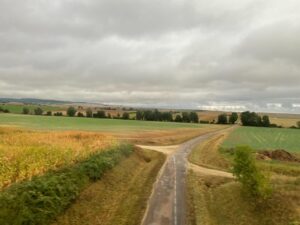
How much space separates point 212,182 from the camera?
31953 millimetres

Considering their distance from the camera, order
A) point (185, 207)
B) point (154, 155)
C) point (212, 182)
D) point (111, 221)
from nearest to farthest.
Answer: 1. point (111, 221)
2. point (185, 207)
3. point (212, 182)
4. point (154, 155)

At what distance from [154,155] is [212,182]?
1828 cm

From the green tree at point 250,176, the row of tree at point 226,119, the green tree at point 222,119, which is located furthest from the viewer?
the row of tree at point 226,119

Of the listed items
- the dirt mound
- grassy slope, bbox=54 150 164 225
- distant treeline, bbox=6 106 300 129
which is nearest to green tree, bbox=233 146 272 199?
grassy slope, bbox=54 150 164 225

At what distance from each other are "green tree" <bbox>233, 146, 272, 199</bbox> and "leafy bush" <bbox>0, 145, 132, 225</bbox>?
11.1 meters

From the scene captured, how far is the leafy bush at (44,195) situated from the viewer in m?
15.5

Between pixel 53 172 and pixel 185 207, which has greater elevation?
pixel 53 172

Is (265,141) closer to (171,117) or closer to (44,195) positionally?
(44,195)

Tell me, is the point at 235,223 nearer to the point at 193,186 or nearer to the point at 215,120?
the point at 193,186

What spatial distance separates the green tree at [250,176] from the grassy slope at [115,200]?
23.6ft

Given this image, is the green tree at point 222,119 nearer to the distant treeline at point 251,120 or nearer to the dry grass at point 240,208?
the distant treeline at point 251,120

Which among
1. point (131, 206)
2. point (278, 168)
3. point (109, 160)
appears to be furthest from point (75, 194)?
point (278, 168)

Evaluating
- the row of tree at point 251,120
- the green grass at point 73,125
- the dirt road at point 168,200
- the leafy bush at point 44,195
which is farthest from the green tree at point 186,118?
the leafy bush at point 44,195

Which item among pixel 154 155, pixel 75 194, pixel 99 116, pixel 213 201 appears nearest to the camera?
pixel 75 194
